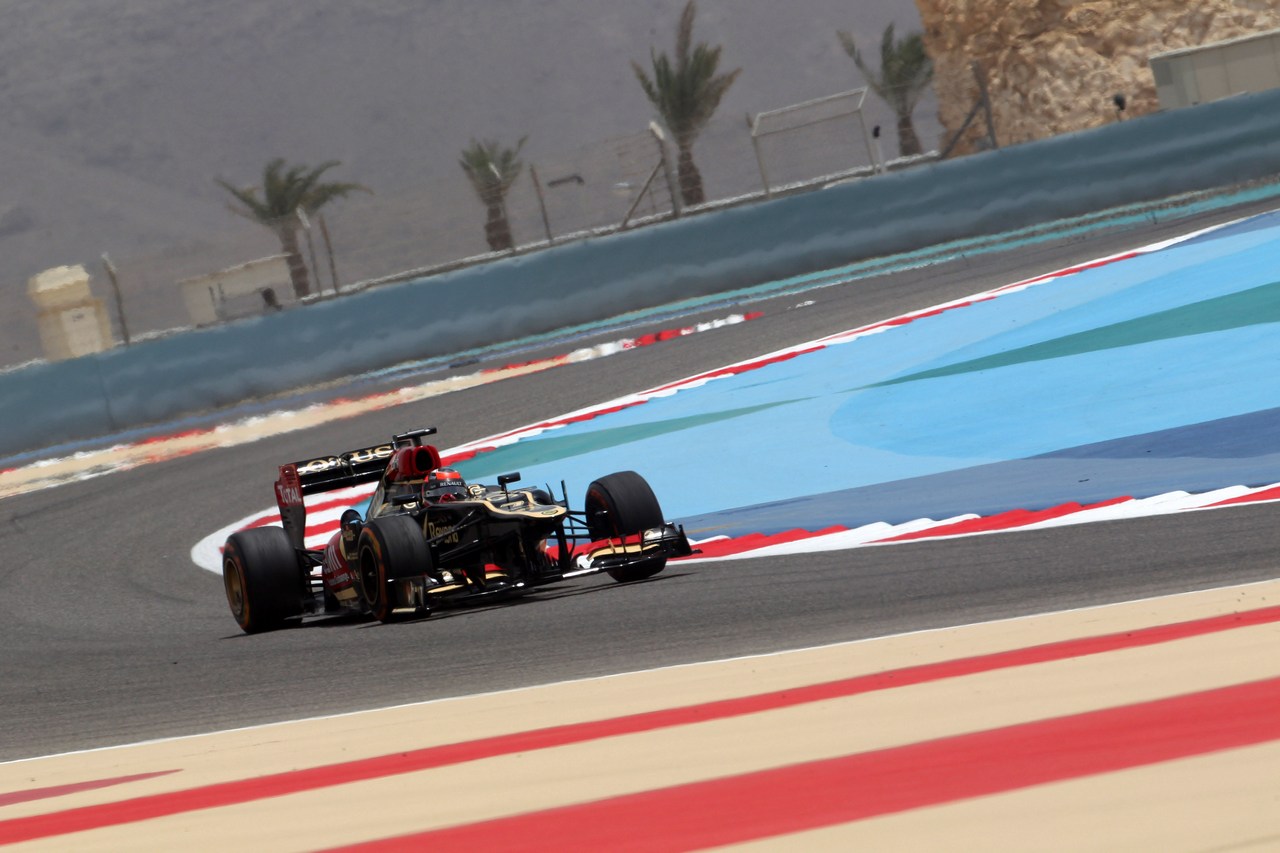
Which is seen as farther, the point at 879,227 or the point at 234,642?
the point at 879,227

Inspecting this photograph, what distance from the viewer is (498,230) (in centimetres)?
2347

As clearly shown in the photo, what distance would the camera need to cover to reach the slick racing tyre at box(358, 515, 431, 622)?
8.59 m

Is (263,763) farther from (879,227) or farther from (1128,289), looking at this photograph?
(879,227)

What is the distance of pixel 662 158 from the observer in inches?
907

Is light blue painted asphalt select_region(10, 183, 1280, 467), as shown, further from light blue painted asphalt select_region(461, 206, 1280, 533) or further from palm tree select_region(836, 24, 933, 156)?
palm tree select_region(836, 24, 933, 156)

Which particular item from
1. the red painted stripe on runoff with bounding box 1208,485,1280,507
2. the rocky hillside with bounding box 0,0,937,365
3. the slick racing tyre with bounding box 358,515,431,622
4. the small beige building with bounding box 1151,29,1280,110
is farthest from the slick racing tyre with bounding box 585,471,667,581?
the rocky hillside with bounding box 0,0,937,365

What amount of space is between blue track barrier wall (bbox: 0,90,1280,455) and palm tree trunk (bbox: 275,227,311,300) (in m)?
1.45

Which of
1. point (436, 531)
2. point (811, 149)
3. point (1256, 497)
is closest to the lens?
point (1256, 497)

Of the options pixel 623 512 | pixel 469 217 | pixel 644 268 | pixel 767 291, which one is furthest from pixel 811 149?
pixel 623 512

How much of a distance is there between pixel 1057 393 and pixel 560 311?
11545 millimetres

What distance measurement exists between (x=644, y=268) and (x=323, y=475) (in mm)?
12699

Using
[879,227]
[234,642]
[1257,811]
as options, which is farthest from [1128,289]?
[1257,811]

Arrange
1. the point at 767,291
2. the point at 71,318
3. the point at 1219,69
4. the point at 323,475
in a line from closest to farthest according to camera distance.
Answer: the point at 323,475, the point at 767,291, the point at 71,318, the point at 1219,69

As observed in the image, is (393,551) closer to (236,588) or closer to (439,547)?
(439,547)
